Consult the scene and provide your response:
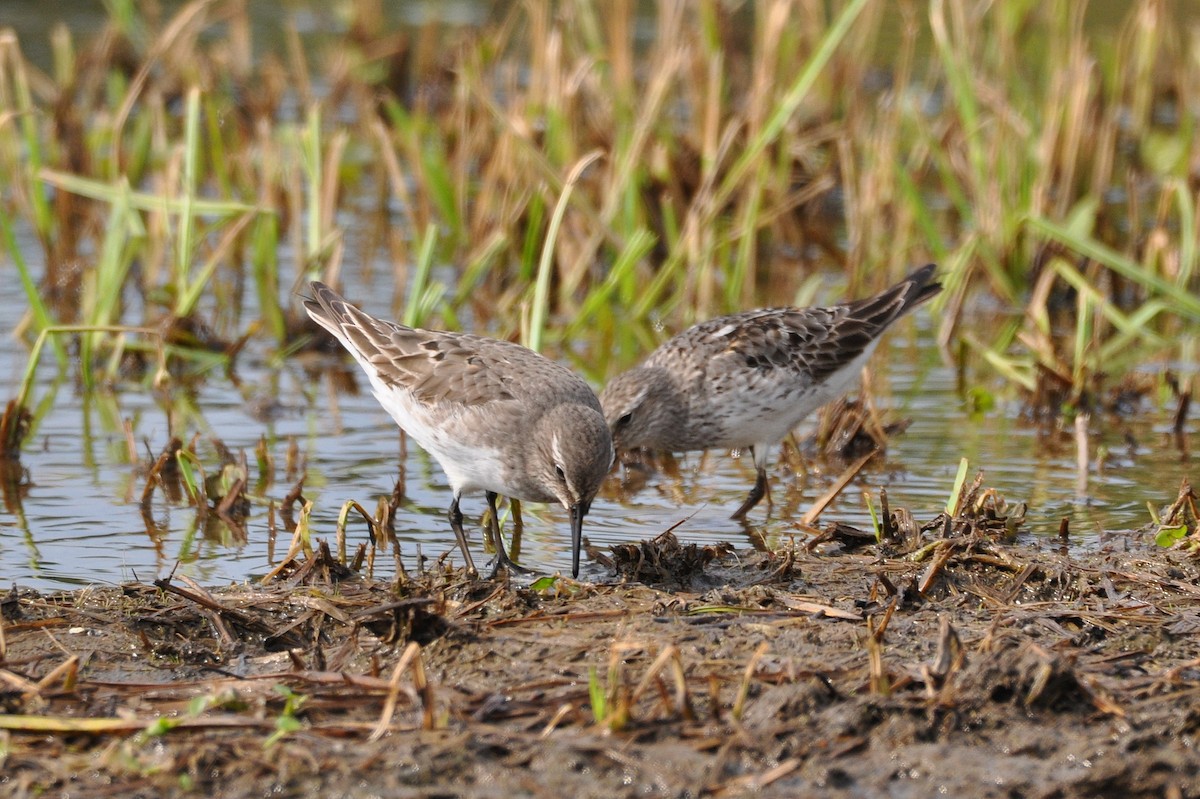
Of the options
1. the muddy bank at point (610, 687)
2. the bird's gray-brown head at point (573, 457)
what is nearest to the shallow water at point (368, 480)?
the bird's gray-brown head at point (573, 457)

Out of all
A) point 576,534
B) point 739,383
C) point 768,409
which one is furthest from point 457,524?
point 768,409

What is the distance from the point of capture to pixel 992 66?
1391cm

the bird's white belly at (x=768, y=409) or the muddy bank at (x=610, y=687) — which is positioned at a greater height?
the bird's white belly at (x=768, y=409)

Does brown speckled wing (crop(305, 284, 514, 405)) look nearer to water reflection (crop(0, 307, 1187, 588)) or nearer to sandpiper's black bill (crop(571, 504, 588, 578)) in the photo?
water reflection (crop(0, 307, 1187, 588))

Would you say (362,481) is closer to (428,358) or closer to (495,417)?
(428,358)

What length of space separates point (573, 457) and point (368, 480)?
6.52 feet

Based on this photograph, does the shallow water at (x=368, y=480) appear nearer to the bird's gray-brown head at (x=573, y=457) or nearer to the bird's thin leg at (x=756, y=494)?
the bird's thin leg at (x=756, y=494)

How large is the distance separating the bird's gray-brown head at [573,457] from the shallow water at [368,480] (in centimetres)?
50

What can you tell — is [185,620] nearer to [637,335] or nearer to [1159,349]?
[637,335]

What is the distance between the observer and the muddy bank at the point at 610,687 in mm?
4266

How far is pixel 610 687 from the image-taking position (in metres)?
4.53

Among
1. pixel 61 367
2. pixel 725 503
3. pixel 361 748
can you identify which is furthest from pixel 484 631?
pixel 61 367

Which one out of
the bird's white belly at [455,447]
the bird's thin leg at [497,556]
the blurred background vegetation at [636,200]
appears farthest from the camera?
the blurred background vegetation at [636,200]

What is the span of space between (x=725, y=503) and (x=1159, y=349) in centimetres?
408
